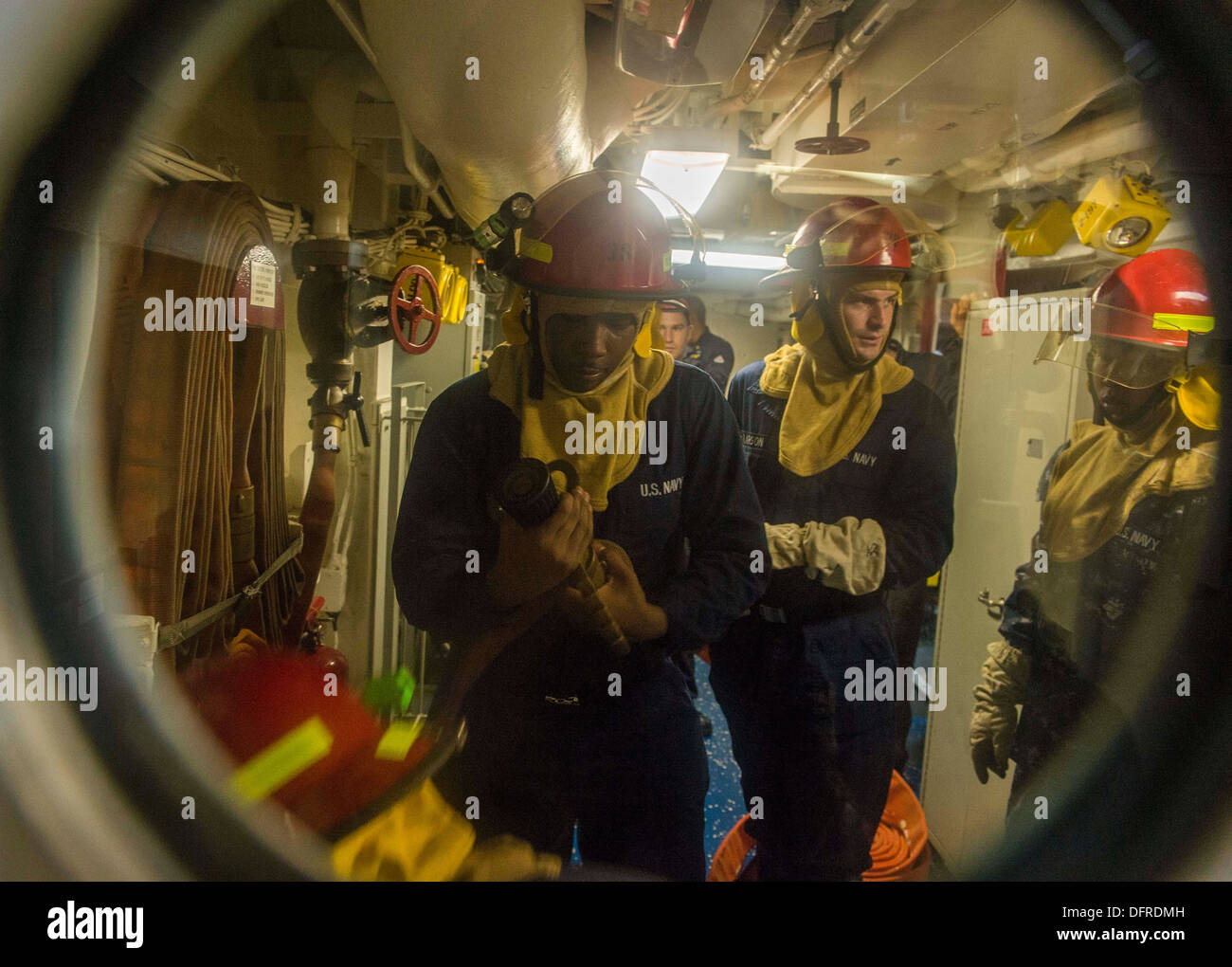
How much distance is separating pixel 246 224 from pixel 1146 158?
2219 millimetres

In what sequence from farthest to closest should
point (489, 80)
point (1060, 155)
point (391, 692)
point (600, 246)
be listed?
point (1060, 155)
point (391, 692)
point (600, 246)
point (489, 80)

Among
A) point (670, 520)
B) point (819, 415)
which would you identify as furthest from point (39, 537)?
point (819, 415)

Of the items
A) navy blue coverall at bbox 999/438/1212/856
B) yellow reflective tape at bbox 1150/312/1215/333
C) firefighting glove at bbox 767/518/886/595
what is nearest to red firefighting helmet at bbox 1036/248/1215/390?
yellow reflective tape at bbox 1150/312/1215/333

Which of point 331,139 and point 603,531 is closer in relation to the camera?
point 603,531

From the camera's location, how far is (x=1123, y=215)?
1.75 meters

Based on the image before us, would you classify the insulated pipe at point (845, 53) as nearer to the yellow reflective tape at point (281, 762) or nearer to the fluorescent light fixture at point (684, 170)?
the fluorescent light fixture at point (684, 170)

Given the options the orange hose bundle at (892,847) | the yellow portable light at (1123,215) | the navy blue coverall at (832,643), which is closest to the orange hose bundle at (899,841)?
the orange hose bundle at (892,847)

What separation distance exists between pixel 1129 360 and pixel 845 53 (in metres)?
1.02

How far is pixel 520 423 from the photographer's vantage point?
132 cm

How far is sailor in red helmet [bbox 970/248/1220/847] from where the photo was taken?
1.53m

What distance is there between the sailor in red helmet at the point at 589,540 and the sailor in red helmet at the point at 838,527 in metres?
0.28

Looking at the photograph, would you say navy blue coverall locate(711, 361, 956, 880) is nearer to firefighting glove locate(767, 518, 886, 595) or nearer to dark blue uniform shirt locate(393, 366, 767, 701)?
firefighting glove locate(767, 518, 886, 595)

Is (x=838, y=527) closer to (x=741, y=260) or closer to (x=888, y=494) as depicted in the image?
(x=888, y=494)

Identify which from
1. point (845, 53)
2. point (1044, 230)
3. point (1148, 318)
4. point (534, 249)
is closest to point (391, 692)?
point (534, 249)
